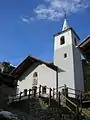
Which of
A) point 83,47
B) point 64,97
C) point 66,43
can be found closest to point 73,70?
point 66,43

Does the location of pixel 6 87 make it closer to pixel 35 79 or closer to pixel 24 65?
pixel 35 79

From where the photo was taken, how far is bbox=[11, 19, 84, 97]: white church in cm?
3231

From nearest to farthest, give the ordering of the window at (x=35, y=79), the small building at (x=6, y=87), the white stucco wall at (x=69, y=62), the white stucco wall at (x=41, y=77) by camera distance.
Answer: the small building at (x=6, y=87), the white stucco wall at (x=69, y=62), the white stucco wall at (x=41, y=77), the window at (x=35, y=79)

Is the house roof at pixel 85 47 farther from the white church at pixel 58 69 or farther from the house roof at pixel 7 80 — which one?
the house roof at pixel 7 80

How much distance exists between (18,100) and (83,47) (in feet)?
44.2

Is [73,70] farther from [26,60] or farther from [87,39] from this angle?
[87,39]

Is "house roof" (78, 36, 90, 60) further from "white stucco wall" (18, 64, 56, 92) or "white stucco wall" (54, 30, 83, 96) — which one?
"white stucco wall" (18, 64, 56, 92)

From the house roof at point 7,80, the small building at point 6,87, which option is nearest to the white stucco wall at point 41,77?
the house roof at point 7,80

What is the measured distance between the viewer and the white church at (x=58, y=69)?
3231cm

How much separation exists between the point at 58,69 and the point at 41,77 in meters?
2.70

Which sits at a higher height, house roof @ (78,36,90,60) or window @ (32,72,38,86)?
window @ (32,72,38,86)

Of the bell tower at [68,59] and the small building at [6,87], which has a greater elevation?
the bell tower at [68,59]

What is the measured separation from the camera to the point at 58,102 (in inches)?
840

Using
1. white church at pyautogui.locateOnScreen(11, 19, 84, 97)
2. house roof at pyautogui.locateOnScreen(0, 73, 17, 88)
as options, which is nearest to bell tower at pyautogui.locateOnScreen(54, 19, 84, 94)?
white church at pyautogui.locateOnScreen(11, 19, 84, 97)
